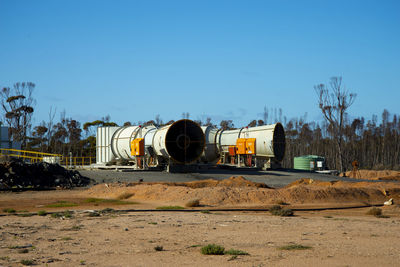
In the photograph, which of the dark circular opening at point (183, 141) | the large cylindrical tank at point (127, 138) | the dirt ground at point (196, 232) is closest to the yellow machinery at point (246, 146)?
the dark circular opening at point (183, 141)

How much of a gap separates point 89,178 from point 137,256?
23617mm

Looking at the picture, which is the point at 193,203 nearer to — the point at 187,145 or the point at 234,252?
the point at 234,252

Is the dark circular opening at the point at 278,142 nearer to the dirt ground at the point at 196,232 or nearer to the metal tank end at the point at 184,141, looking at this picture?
the metal tank end at the point at 184,141

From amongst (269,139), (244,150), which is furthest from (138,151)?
(269,139)

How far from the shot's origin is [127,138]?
41.0 metres

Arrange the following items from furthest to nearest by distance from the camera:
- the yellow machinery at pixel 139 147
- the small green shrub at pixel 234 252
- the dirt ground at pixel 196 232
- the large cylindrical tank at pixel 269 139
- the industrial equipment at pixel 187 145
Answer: the large cylindrical tank at pixel 269 139
the industrial equipment at pixel 187 145
the yellow machinery at pixel 139 147
the small green shrub at pixel 234 252
the dirt ground at pixel 196 232

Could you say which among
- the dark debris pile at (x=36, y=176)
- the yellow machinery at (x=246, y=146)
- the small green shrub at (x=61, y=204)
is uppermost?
the yellow machinery at (x=246, y=146)

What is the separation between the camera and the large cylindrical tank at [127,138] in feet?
131

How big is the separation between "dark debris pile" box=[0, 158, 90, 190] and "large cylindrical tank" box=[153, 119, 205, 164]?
7.45 m

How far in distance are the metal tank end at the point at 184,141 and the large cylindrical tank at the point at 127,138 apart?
2.46 m

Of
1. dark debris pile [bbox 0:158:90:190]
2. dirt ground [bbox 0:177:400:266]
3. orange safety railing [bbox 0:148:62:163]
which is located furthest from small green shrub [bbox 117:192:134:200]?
orange safety railing [bbox 0:148:62:163]

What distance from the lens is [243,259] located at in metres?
9.12

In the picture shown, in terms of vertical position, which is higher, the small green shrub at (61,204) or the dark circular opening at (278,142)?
the dark circular opening at (278,142)

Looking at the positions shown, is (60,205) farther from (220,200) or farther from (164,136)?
(164,136)
